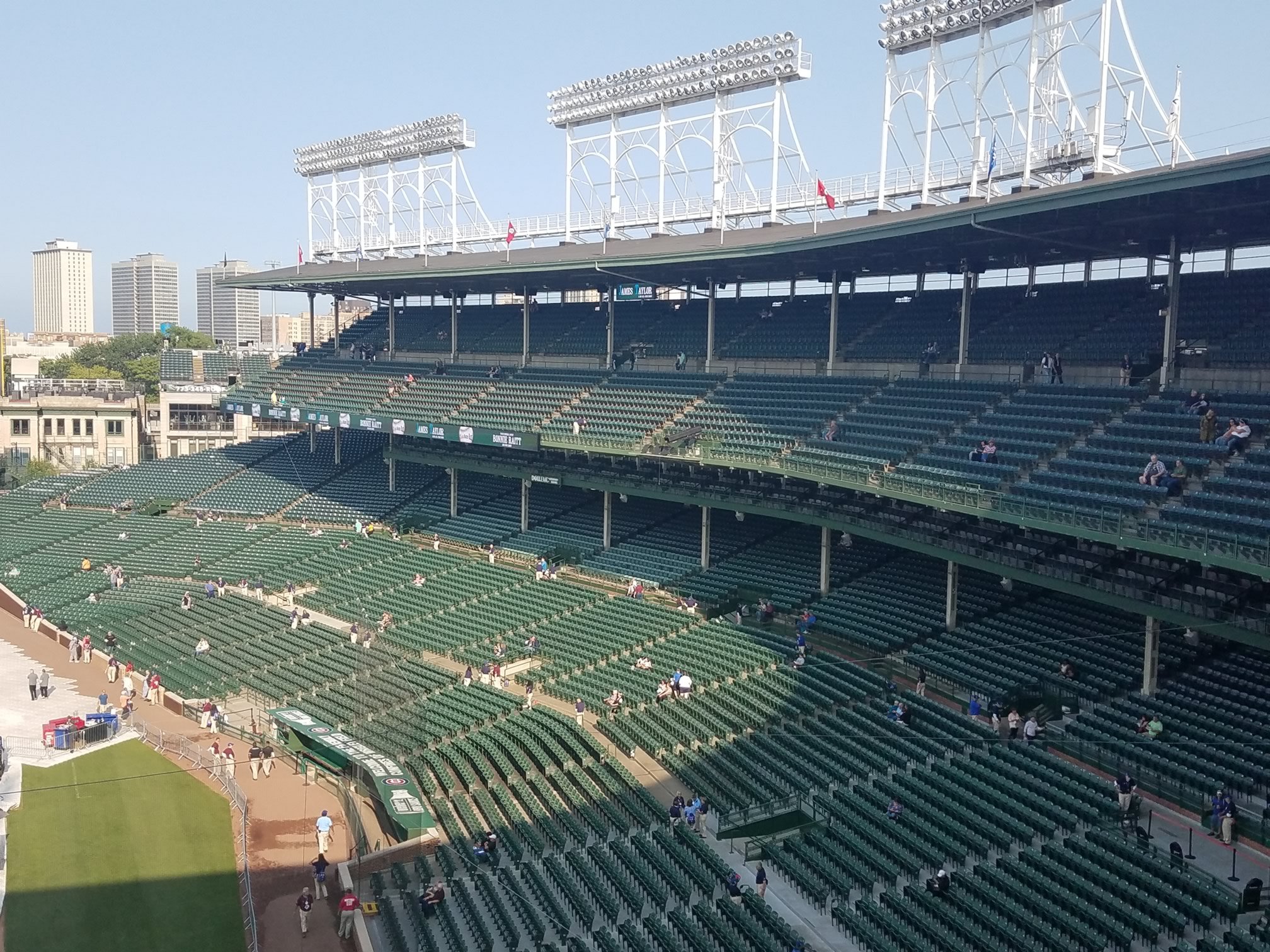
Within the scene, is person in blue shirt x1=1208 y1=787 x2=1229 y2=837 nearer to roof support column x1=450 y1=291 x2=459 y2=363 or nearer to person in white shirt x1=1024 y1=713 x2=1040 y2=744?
person in white shirt x1=1024 y1=713 x2=1040 y2=744

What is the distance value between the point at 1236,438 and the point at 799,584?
1146 cm

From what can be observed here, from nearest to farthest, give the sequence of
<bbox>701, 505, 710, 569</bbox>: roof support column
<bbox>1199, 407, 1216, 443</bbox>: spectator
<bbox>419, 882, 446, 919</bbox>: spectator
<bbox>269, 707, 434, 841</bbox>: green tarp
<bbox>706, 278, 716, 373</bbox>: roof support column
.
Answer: <bbox>419, 882, 446, 919</bbox>: spectator, <bbox>269, 707, 434, 841</bbox>: green tarp, <bbox>1199, 407, 1216, 443</bbox>: spectator, <bbox>701, 505, 710, 569</bbox>: roof support column, <bbox>706, 278, 716, 373</bbox>: roof support column

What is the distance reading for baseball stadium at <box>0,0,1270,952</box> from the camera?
679 inches

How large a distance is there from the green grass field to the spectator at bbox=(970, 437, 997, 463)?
18.0m

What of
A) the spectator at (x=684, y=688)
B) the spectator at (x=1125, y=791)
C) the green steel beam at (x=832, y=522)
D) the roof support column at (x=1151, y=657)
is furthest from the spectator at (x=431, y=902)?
the roof support column at (x=1151, y=657)

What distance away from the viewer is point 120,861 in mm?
20484

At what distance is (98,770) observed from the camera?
2481 centimetres

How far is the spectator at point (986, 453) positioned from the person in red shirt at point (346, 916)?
16.4 meters

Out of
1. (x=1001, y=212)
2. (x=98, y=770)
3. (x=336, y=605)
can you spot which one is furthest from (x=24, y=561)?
(x=1001, y=212)

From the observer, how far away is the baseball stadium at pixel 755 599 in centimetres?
1725

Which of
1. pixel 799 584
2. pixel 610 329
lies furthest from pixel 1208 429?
pixel 610 329

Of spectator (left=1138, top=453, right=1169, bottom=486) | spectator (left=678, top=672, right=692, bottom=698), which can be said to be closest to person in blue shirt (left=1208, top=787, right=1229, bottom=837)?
spectator (left=1138, top=453, right=1169, bottom=486)

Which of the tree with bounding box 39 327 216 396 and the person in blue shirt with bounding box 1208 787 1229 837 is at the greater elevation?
the tree with bounding box 39 327 216 396

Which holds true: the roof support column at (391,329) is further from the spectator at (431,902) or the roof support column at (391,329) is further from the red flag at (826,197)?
the spectator at (431,902)
